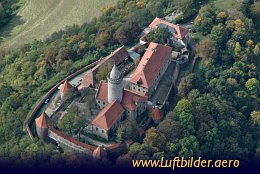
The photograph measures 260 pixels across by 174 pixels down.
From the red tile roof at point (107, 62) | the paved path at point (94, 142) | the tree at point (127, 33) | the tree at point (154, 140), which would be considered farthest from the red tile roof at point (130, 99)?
the tree at point (127, 33)

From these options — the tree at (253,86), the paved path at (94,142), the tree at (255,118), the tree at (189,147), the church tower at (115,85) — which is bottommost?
the tree at (255,118)

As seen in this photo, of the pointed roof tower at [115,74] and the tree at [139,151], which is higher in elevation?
the pointed roof tower at [115,74]

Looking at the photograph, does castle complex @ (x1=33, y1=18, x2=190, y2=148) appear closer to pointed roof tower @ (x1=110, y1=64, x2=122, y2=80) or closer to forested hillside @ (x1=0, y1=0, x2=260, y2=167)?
pointed roof tower @ (x1=110, y1=64, x2=122, y2=80)

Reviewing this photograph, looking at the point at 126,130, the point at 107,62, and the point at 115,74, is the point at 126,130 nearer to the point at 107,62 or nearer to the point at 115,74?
the point at 115,74

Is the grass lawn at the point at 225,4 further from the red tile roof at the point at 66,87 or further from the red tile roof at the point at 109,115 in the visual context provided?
the red tile roof at the point at 109,115

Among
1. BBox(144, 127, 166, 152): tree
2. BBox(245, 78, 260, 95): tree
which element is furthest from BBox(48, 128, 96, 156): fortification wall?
BBox(245, 78, 260, 95): tree
